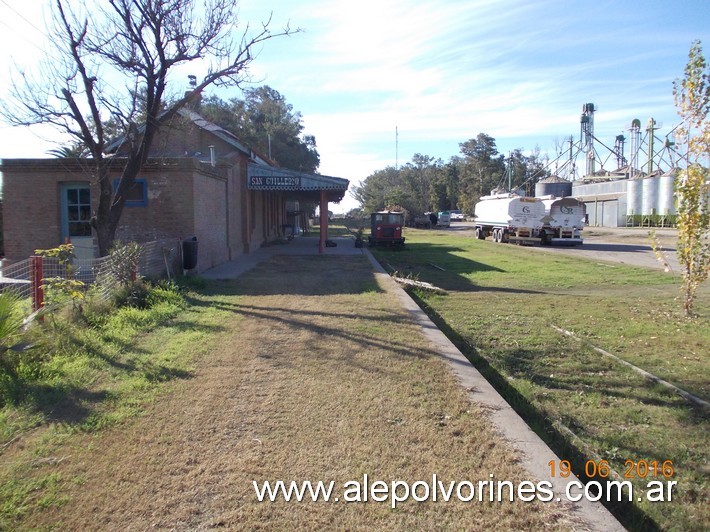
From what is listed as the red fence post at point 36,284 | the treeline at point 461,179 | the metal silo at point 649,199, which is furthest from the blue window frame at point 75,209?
the treeline at point 461,179

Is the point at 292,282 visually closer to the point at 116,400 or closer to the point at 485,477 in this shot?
the point at 116,400

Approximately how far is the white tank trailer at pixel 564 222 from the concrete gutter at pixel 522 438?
2638cm

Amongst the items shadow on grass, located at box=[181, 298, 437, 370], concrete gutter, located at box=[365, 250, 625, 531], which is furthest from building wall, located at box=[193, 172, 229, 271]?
concrete gutter, located at box=[365, 250, 625, 531]

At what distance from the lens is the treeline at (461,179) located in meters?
93.0

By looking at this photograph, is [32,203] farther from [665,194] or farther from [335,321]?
[665,194]

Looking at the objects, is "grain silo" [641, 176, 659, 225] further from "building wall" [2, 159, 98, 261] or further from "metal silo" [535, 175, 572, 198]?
"building wall" [2, 159, 98, 261]

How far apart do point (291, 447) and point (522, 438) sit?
5.78 feet

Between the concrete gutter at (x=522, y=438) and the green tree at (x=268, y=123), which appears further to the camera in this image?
the green tree at (x=268, y=123)

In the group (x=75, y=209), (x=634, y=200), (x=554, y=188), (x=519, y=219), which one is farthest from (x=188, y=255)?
(x=554, y=188)

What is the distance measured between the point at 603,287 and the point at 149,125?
11851 millimetres

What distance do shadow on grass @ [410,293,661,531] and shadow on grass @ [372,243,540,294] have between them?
6.24m

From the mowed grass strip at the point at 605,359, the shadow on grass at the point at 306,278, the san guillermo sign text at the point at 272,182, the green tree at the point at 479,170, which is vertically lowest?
the mowed grass strip at the point at 605,359

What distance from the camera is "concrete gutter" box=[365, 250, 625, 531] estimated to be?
3266 millimetres
